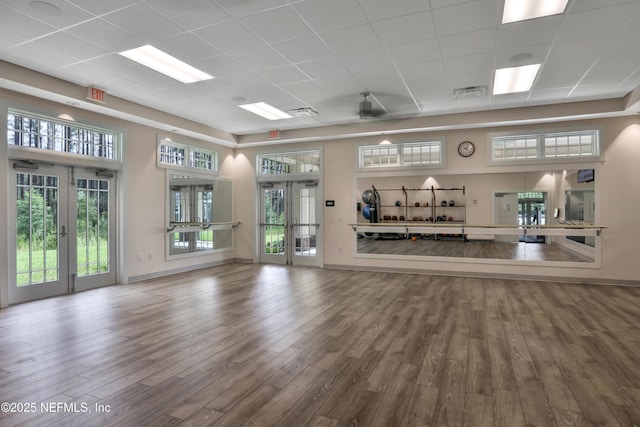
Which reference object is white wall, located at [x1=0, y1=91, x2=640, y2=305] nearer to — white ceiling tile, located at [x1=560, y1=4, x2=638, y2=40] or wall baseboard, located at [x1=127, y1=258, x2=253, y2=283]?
wall baseboard, located at [x1=127, y1=258, x2=253, y2=283]

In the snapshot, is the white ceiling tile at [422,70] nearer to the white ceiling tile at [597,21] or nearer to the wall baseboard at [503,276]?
the white ceiling tile at [597,21]

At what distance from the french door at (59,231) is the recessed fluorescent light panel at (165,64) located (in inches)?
91.6

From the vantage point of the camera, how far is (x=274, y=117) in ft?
23.5

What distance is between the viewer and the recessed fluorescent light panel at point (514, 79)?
478 cm

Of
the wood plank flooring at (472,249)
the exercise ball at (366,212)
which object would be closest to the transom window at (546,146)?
the wood plank flooring at (472,249)

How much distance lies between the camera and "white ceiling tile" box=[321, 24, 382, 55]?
3730mm

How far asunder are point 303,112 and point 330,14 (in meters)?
3.35

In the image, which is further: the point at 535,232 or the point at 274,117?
the point at 274,117

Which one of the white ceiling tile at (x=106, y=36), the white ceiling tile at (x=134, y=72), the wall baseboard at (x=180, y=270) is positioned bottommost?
the wall baseboard at (x=180, y=270)

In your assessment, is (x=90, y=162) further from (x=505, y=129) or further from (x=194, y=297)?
(x=505, y=129)

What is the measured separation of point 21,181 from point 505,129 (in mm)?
8045

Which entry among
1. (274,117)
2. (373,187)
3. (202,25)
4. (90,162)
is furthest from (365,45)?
(90,162)

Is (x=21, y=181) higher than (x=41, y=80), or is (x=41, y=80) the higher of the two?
(x=41, y=80)

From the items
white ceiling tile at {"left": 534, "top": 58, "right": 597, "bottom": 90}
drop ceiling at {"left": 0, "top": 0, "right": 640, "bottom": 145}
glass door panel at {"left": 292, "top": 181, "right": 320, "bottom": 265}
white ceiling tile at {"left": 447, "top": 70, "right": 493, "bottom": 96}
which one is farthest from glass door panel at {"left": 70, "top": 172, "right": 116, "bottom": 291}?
white ceiling tile at {"left": 534, "top": 58, "right": 597, "bottom": 90}
